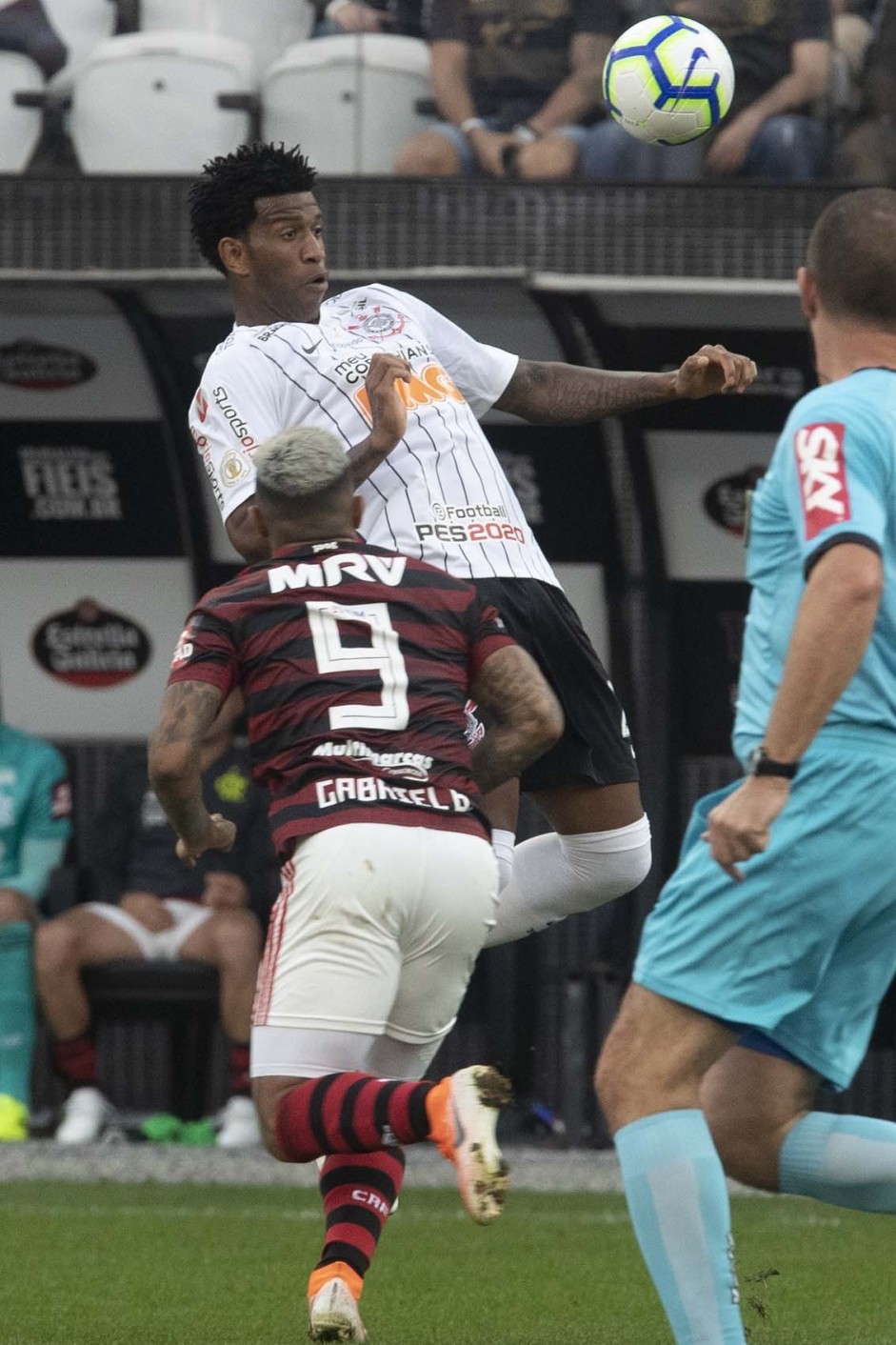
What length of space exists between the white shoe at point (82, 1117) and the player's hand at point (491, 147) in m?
4.01

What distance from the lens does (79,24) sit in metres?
9.23

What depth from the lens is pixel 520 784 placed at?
5.46 meters

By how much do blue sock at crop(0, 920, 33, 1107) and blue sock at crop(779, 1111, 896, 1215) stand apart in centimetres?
599

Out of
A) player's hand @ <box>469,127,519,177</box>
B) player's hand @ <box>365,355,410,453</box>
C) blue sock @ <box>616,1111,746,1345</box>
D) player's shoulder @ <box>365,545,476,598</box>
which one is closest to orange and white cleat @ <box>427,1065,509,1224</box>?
blue sock @ <box>616,1111,746,1345</box>

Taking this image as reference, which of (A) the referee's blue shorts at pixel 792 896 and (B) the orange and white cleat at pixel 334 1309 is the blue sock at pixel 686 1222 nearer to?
(A) the referee's blue shorts at pixel 792 896

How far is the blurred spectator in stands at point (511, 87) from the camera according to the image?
8.81 metres

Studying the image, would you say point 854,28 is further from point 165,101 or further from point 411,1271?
point 411,1271

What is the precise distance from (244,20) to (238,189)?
4038 millimetres

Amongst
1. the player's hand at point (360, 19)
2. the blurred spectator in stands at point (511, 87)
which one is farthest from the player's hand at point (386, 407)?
A: the player's hand at point (360, 19)

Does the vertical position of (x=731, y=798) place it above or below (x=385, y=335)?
below

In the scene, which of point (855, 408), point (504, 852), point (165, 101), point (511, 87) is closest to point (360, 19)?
point (511, 87)

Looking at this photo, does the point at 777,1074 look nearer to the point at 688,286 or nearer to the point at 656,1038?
the point at 656,1038

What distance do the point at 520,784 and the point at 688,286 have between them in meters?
3.72

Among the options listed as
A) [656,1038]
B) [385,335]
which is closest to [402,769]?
[656,1038]
